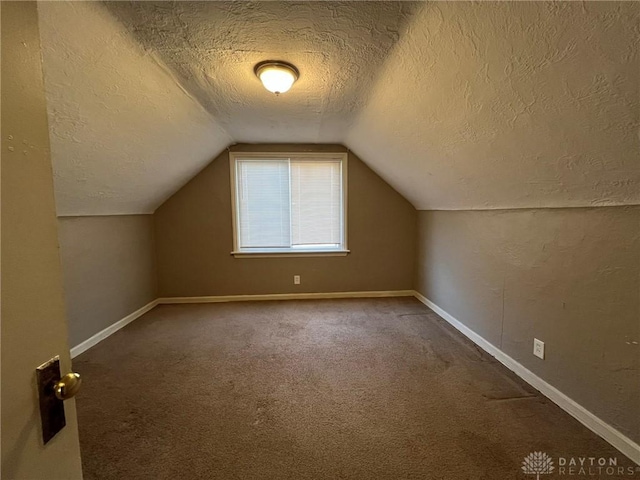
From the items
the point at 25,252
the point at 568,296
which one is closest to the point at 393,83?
the point at 568,296

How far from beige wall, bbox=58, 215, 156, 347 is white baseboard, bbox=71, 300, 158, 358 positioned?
0.13 ft

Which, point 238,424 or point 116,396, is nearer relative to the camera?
point 238,424

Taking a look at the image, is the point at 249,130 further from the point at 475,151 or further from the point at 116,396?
the point at 116,396

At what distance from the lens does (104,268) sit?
2.76m

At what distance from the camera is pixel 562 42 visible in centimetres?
108

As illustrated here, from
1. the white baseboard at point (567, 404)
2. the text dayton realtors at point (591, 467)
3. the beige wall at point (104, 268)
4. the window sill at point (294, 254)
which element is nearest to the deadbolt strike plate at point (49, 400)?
the text dayton realtors at point (591, 467)

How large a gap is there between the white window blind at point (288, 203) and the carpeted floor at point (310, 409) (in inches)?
55.3

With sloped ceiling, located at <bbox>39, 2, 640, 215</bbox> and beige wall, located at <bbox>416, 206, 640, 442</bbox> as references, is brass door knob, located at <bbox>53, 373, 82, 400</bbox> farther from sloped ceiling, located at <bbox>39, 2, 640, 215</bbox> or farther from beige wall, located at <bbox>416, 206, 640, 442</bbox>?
beige wall, located at <bbox>416, 206, 640, 442</bbox>

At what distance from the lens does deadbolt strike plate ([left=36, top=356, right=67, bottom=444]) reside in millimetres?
525

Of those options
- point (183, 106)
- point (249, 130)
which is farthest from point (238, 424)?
point (249, 130)

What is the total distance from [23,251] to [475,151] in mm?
2244

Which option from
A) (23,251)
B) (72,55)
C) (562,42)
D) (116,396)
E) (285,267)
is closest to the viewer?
(23,251)

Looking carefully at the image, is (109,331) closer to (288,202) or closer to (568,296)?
(288,202)

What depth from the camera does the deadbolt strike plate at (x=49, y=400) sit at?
0.53 m
